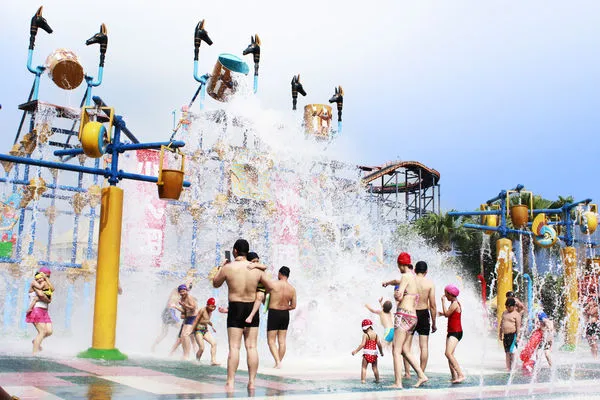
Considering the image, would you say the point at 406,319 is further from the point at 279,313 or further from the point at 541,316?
the point at 541,316

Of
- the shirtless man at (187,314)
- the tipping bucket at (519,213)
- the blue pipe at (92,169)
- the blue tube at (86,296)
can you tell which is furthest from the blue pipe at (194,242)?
the blue pipe at (92,169)

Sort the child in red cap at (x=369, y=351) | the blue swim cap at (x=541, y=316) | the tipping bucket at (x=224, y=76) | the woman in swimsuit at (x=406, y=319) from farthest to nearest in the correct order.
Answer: the tipping bucket at (x=224, y=76) → the blue swim cap at (x=541, y=316) → the child in red cap at (x=369, y=351) → the woman in swimsuit at (x=406, y=319)

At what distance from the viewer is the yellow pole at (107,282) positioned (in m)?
9.34

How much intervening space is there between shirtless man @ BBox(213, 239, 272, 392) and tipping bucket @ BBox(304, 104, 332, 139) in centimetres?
2381

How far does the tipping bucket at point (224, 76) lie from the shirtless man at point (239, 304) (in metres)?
19.5

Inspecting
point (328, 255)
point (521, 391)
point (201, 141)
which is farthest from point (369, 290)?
point (201, 141)

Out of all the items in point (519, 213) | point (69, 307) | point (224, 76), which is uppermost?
point (224, 76)

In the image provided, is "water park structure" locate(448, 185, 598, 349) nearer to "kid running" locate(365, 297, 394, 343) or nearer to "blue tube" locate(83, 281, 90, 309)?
"kid running" locate(365, 297, 394, 343)

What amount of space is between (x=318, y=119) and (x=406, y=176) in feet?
53.1

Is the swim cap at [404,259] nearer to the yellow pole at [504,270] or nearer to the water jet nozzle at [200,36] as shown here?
the yellow pole at [504,270]

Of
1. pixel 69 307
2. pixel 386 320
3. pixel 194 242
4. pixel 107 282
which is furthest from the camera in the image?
pixel 194 242

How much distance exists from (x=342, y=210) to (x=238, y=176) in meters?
6.08

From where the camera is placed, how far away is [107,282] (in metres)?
9.51

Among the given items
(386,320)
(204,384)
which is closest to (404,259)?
(386,320)
